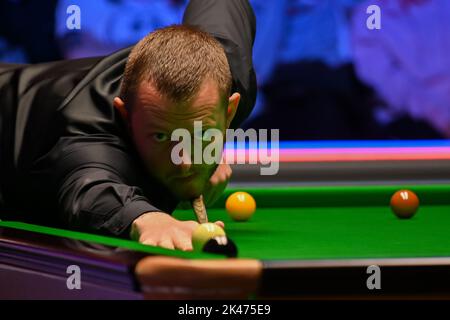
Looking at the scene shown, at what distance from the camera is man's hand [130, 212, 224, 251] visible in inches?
90.4

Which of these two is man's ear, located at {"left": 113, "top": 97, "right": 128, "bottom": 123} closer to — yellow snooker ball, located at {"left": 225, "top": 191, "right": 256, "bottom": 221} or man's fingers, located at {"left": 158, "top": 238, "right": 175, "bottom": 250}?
man's fingers, located at {"left": 158, "top": 238, "right": 175, "bottom": 250}

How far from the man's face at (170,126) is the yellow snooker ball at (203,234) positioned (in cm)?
51

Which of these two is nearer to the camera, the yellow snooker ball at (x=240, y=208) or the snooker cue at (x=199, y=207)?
the snooker cue at (x=199, y=207)

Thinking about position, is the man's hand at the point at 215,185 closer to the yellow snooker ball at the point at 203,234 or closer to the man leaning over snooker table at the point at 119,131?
the man leaning over snooker table at the point at 119,131

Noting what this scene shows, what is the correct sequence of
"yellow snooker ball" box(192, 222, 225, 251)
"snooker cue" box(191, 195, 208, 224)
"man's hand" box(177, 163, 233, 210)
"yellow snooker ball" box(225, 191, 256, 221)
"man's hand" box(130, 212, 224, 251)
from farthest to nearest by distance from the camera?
"yellow snooker ball" box(225, 191, 256, 221) → "man's hand" box(177, 163, 233, 210) → "snooker cue" box(191, 195, 208, 224) → "man's hand" box(130, 212, 224, 251) → "yellow snooker ball" box(192, 222, 225, 251)

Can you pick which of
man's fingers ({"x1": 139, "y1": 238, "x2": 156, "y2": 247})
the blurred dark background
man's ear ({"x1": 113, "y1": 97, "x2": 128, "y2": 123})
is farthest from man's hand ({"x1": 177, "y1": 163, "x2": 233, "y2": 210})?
the blurred dark background

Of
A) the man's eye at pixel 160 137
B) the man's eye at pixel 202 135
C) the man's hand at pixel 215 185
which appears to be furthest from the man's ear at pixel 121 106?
the man's hand at pixel 215 185

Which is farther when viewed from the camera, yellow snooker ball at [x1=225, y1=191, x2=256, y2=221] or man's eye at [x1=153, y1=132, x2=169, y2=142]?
yellow snooker ball at [x1=225, y1=191, x2=256, y2=221]

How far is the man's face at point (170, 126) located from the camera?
2658mm

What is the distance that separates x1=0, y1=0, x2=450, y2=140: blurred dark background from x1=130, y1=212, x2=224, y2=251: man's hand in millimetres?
5204

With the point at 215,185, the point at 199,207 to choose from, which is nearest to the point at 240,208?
the point at 215,185

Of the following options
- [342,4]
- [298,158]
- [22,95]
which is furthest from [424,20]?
[22,95]

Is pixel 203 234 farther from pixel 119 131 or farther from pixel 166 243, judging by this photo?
pixel 119 131

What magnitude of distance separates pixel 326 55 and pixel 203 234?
578 cm
